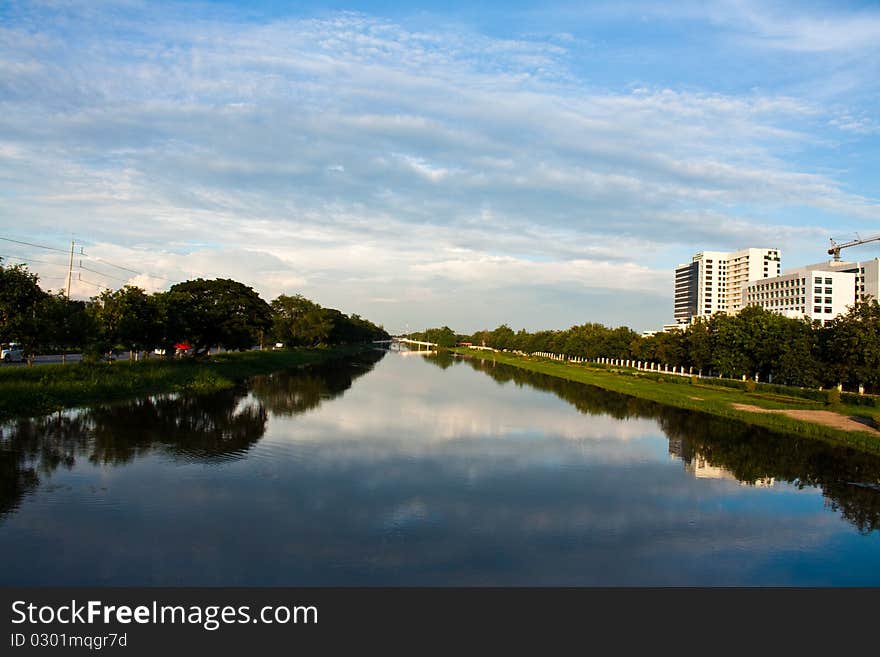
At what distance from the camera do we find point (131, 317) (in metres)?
32.3

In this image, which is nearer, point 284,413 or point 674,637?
point 674,637

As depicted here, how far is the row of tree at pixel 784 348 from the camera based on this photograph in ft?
115

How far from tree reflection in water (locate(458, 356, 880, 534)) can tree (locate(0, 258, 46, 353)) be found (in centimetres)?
2410

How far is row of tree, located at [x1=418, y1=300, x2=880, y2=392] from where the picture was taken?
35.1 meters

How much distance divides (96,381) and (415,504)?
21.0 meters

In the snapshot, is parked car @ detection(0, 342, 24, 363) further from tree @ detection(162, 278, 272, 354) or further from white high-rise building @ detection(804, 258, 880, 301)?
white high-rise building @ detection(804, 258, 880, 301)

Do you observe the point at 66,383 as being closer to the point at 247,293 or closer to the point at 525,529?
the point at 525,529

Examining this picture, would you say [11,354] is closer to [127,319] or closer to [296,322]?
[127,319]

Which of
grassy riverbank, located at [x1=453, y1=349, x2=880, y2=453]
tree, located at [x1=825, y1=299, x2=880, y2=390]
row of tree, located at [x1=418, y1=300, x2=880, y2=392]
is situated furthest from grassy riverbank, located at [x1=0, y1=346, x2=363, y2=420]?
tree, located at [x1=825, y1=299, x2=880, y2=390]

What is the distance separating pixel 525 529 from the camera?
1180 cm

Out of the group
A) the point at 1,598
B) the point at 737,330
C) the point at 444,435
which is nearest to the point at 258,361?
the point at 444,435

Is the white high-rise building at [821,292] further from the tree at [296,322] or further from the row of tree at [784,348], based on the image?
the tree at [296,322]

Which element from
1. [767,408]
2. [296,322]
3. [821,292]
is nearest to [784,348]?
[767,408]

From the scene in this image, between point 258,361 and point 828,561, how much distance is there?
51191 millimetres
